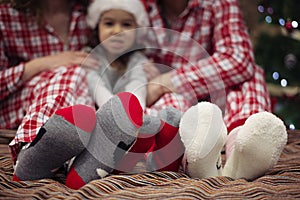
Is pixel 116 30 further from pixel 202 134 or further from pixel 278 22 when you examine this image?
pixel 278 22

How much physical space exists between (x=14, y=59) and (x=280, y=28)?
956 millimetres

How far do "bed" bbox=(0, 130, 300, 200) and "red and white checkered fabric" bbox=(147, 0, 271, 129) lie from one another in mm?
298

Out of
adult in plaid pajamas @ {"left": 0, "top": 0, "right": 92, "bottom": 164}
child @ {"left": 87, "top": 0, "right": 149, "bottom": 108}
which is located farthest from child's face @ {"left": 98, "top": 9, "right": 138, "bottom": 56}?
adult in plaid pajamas @ {"left": 0, "top": 0, "right": 92, "bottom": 164}

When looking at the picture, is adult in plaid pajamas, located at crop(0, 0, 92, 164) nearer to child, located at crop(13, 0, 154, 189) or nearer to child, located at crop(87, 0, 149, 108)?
child, located at crop(87, 0, 149, 108)

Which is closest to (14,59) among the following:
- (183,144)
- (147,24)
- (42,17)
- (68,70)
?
(42,17)

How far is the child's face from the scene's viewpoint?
4.35 ft

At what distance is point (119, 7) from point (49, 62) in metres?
0.28

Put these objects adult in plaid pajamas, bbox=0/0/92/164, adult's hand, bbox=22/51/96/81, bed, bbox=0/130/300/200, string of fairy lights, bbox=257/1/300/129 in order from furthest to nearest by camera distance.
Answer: string of fairy lights, bbox=257/1/300/129
adult's hand, bbox=22/51/96/81
adult in plaid pajamas, bbox=0/0/92/164
bed, bbox=0/130/300/200

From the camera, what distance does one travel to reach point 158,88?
4.36 ft

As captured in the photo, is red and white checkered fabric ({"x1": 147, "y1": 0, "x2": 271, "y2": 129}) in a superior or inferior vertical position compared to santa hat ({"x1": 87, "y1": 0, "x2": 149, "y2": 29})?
inferior

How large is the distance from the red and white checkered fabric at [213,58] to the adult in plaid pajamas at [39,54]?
235 mm

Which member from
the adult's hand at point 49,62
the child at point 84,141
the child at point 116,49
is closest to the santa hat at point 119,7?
the child at point 116,49

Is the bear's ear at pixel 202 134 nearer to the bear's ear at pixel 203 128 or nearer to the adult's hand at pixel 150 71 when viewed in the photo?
the bear's ear at pixel 203 128

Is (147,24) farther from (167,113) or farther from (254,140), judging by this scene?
→ (254,140)
